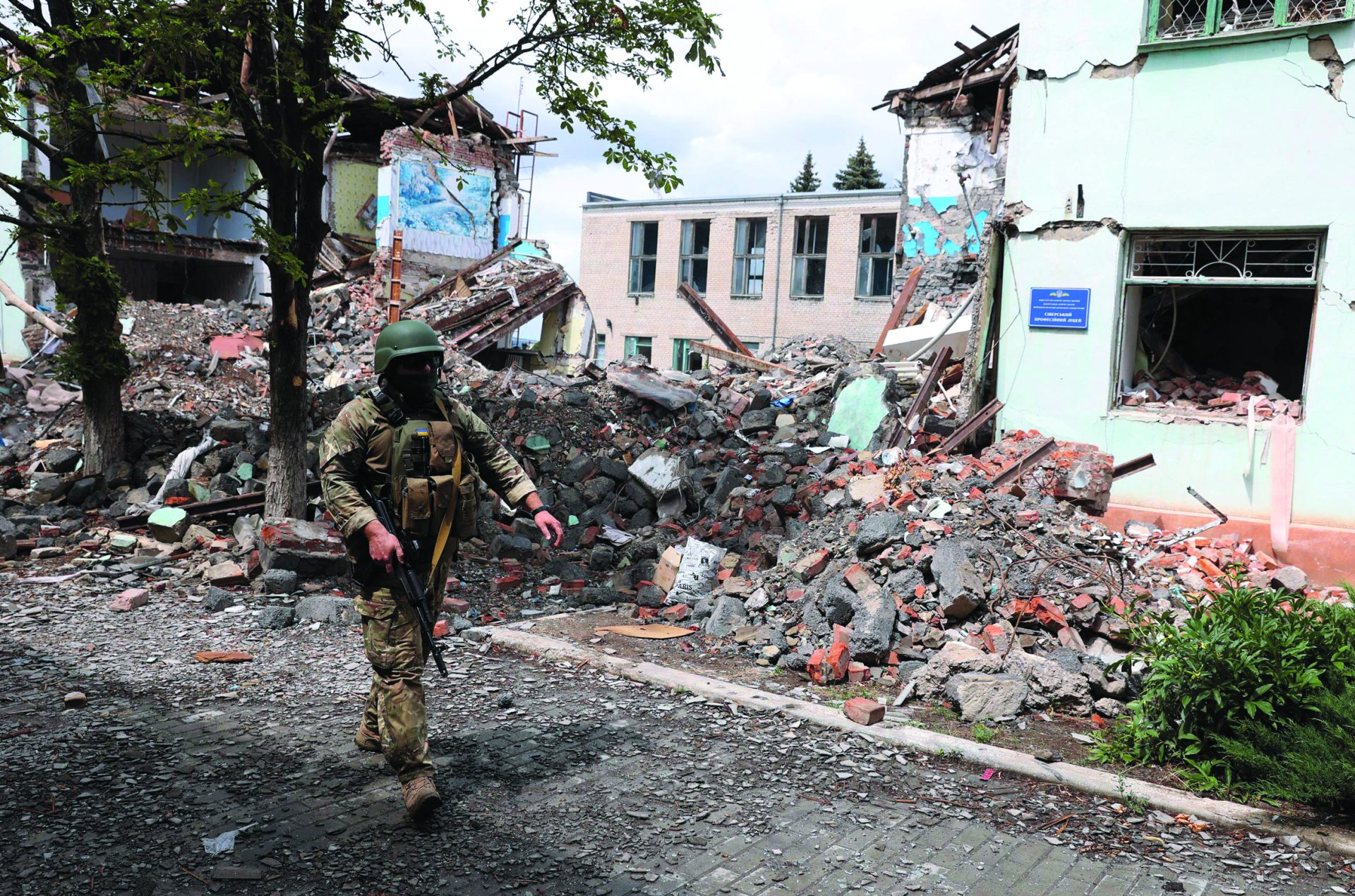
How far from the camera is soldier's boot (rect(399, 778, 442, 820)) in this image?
3.52 metres

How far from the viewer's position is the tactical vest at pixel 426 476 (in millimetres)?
3904

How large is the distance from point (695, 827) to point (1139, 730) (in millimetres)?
2293

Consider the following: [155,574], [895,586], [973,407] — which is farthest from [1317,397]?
[155,574]

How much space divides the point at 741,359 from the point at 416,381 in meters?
12.0

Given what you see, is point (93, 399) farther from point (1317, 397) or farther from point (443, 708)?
point (1317, 397)

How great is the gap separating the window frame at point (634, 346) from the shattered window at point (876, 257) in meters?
7.03

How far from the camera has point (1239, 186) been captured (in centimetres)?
785

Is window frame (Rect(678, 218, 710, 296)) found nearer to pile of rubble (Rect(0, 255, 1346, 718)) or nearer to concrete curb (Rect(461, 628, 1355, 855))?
pile of rubble (Rect(0, 255, 1346, 718))

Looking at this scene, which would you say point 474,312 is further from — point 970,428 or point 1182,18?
point 1182,18

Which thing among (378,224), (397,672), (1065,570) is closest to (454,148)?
(378,224)

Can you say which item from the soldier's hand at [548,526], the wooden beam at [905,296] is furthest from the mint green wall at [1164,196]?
the soldier's hand at [548,526]

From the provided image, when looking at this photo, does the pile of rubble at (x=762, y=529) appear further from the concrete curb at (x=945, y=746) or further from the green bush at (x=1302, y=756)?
the green bush at (x=1302, y=756)

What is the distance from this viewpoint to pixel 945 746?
4.52 meters

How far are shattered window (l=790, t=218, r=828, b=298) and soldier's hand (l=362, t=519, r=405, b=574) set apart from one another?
22.6 m
